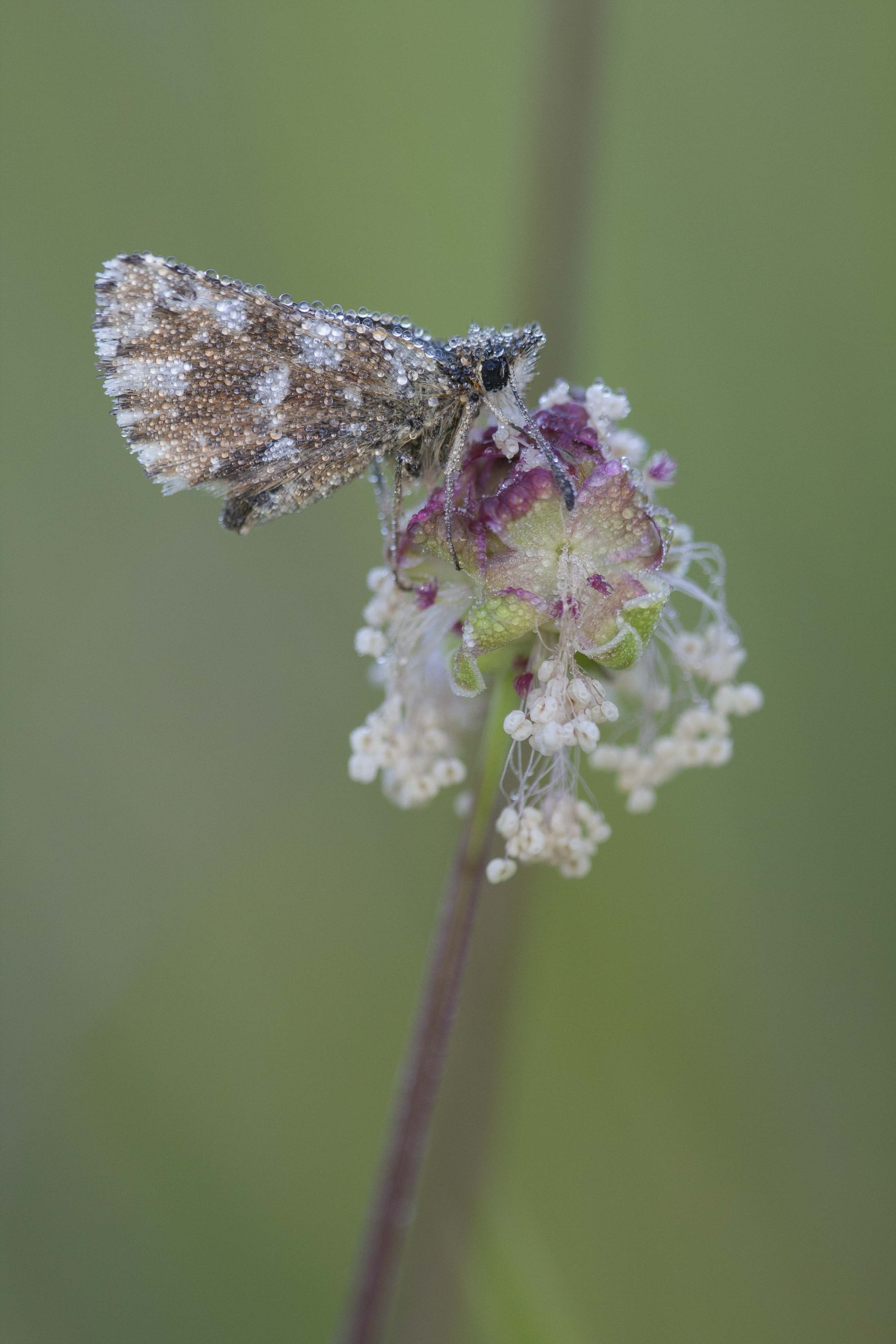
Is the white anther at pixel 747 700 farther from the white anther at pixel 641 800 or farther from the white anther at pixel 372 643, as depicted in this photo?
the white anther at pixel 372 643

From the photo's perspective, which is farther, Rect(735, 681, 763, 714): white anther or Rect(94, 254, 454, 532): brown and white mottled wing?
Rect(735, 681, 763, 714): white anther

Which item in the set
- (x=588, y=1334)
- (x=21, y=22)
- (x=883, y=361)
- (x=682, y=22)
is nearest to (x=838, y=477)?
(x=883, y=361)

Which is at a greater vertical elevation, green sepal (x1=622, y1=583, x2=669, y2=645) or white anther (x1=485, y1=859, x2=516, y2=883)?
green sepal (x1=622, y1=583, x2=669, y2=645)

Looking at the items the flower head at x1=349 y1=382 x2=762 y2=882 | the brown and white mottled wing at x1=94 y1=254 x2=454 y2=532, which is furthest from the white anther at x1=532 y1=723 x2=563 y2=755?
the brown and white mottled wing at x1=94 y1=254 x2=454 y2=532

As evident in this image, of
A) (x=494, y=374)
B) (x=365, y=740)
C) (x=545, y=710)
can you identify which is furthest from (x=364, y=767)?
(x=494, y=374)

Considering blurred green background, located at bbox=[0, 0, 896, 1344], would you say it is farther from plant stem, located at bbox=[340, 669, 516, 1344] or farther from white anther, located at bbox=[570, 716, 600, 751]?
white anther, located at bbox=[570, 716, 600, 751]

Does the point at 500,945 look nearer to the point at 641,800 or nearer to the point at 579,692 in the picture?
the point at 641,800

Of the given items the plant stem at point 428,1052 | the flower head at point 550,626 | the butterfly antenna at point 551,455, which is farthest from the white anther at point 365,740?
the butterfly antenna at point 551,455

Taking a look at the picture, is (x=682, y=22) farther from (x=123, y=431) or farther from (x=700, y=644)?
(x=123, y=431)
